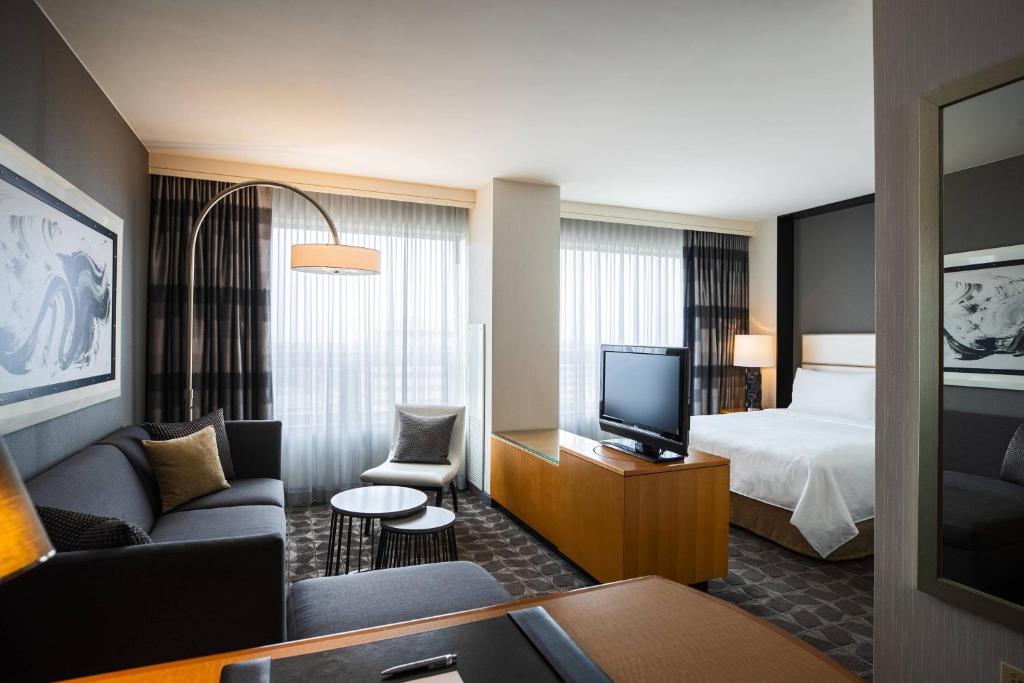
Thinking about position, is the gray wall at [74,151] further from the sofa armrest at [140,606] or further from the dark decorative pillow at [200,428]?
the sofa armrest at [140,606]

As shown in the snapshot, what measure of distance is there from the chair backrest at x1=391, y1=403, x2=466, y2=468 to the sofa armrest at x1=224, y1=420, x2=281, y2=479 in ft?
3.03

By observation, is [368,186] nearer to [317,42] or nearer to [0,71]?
[317,42]

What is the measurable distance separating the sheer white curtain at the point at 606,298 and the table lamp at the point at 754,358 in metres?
0.64

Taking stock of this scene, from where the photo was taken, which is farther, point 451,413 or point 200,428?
point 451,413

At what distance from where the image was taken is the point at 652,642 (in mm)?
1085

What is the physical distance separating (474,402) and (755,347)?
3019mm

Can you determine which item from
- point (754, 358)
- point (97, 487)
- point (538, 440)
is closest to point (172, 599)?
point (97, 487)

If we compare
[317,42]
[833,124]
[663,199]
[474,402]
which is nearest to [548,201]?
[663,199]

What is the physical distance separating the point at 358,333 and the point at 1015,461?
4.15 meters

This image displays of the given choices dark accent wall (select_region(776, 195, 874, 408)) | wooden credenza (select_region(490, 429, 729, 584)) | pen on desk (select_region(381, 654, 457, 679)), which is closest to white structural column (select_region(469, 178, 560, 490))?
wooden credenza (select_region(490, 429, 729, 584))

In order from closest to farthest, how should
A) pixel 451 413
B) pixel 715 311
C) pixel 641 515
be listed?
pixel 641 515 < pixel 451 413 < pixel 715 311

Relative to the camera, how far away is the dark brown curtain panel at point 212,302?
4.07 m

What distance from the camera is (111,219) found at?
10.2ft

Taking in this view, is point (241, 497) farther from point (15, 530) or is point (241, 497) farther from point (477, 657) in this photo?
point (15, 530)
